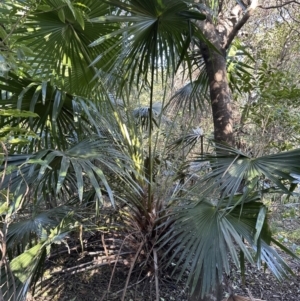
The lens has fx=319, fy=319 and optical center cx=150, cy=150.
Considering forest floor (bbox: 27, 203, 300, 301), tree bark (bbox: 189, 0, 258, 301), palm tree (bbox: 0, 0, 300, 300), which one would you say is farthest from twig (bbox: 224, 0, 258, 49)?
forest floor (bbox: 27, 203, 300, 301)

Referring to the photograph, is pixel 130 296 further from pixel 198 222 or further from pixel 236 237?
pixel 236 237

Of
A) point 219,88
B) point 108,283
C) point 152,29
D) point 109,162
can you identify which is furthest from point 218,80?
point 108,283

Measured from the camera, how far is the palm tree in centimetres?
131

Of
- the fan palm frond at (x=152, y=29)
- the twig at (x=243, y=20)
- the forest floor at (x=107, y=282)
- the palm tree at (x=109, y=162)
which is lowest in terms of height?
the forest floor at (x=107, y=282)

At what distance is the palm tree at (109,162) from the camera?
1.31m

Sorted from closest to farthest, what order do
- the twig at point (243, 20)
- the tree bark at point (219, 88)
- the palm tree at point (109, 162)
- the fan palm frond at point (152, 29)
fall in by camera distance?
the palm tree at point (109, 162), the fan palm frond at point (152, 29), the twig at point (243, 20), the tree bark at point (219, 88)

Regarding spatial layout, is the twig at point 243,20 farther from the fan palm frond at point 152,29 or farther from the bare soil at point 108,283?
the bare soil at point 108,283

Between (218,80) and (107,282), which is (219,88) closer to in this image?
(218,80)

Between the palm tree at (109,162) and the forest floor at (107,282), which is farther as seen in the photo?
the forest floor at (107,282)

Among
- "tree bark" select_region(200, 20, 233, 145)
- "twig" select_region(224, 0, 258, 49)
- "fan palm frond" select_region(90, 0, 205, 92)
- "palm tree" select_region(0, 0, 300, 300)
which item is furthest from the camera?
"tree bark" select_region(200, 20, 233, 145)

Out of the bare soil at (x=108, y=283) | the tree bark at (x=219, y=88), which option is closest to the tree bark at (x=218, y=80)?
the tree bark at (x=219, y=88)

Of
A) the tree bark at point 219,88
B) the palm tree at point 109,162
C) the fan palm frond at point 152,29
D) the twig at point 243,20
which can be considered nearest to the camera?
the palm tree at point 109,162

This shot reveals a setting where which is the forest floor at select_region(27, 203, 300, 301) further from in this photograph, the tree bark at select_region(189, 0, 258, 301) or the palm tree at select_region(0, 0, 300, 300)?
the tree bark at select_region(189, 0, 258, 301)

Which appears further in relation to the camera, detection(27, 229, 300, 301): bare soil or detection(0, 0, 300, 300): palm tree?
detection(27, 229, 300, 301): bare soil
